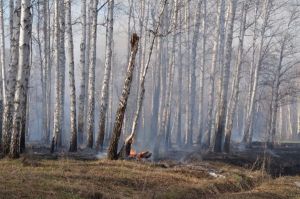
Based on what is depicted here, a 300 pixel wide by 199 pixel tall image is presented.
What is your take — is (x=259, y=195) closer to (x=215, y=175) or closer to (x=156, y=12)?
(x=215, y=175)

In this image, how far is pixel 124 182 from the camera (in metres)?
9.88

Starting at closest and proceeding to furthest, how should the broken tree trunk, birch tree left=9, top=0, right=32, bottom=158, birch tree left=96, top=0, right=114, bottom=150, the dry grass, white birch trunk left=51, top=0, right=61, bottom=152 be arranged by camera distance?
the dry grass
birch tree left=9, top=0, right=32, bottom=158
the broken tree trunk
white birch trunk left=51, top=0, right=61, bottom=152
birch tree left=96, top=0, right=114, bottom=150

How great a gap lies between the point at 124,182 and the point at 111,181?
31cm

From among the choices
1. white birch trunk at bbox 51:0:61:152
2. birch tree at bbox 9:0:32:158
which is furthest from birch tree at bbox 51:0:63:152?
birch tree at bbox 9:0:32:158

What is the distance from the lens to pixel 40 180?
8672 mm

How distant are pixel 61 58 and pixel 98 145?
488 centimetres

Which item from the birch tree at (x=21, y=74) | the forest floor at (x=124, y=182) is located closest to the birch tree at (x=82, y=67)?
the forest floor at (x=124, y=182)

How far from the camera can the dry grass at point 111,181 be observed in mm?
8055

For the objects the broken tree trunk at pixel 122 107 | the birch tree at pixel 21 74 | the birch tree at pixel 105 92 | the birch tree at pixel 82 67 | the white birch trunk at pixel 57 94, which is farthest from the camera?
the birch tree at pixel 82 67

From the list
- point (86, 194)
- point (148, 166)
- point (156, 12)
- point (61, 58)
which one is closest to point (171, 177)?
point (148, 166)

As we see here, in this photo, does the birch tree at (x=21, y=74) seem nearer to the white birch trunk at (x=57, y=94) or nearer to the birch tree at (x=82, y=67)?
the white birch trunk at (x=57, y=94)

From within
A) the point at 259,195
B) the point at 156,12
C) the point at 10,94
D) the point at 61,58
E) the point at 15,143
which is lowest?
the point at 259,195

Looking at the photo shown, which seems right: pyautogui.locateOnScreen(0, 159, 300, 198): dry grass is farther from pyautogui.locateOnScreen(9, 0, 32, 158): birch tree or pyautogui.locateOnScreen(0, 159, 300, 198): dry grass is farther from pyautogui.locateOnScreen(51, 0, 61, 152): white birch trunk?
pyautogui.locateOnScreen(51, 0, 61, 152): white birch trunk

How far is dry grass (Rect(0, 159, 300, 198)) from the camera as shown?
805 cm
